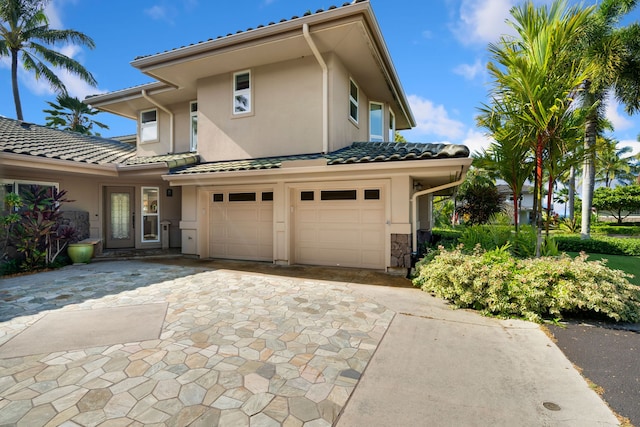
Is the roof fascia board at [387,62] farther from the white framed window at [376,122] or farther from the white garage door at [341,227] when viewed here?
the white garage door at [341,227]

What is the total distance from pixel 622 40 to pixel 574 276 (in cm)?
1481

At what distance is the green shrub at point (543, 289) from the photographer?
436 cm

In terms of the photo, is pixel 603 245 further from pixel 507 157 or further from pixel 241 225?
pixel 241 225

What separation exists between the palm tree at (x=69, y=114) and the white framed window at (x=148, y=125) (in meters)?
14.9

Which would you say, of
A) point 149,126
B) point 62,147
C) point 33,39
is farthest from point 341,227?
point 33,39

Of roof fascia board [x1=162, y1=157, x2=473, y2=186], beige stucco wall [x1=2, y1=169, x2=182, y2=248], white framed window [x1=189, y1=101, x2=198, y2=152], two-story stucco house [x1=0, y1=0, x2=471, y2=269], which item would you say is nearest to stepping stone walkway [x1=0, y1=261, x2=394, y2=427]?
two-story stucco house [x1=0, y1=0, x2=471, y2=269]

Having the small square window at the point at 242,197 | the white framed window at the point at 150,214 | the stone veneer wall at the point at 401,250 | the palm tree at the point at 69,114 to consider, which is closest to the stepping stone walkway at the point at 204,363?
the stone veneer wall at the point at 401,250

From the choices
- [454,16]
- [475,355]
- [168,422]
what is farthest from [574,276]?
[454,16]

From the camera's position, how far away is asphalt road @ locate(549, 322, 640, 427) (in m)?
2.58

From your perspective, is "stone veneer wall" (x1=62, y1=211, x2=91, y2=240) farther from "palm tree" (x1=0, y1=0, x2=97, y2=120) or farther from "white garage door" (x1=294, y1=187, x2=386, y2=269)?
"palm tree" (x1=0, y1=0, x2=97, y2=120)

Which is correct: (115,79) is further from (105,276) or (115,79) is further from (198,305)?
(198,305)

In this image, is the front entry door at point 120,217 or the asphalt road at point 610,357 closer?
the asphalt road at point 610,357

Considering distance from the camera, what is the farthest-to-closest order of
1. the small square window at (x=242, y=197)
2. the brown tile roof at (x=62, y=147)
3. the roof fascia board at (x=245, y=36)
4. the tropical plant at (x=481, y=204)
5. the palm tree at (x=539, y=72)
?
the tropical plant at (x=481, y=204) → the small square window at (x=242, y=197) → the brown tile roof at (x=62, y=147) → the roof fascia board at (x=245, y=36) → the palm tree at (x=539, y=72)

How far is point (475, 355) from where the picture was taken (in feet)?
11.0
